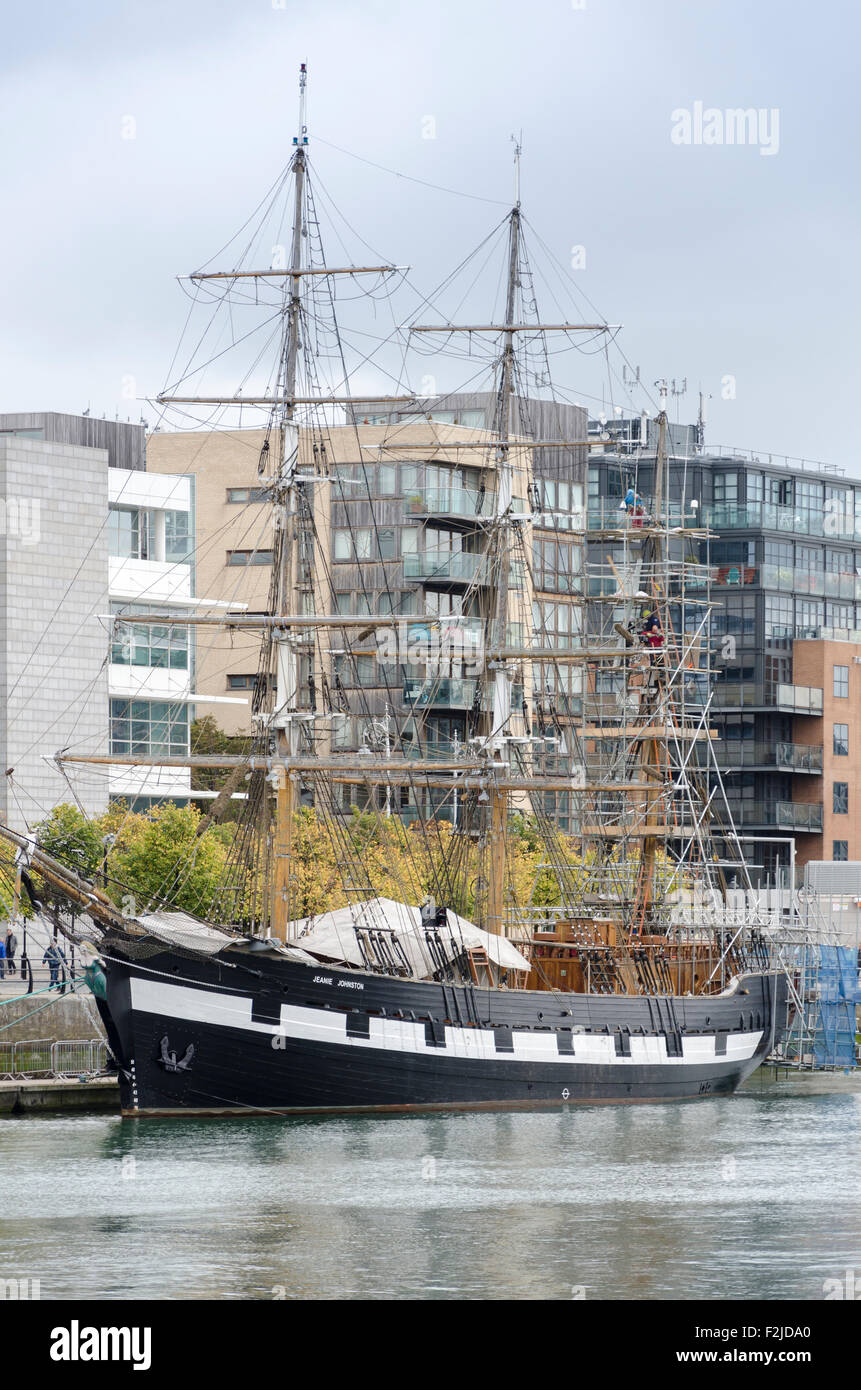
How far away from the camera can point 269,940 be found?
6297cm

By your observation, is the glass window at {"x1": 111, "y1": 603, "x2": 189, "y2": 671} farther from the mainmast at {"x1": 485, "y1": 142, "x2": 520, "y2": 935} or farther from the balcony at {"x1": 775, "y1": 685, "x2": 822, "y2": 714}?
the balcony at {"x1": 775, "y1": 685, "x2": 822, "y2": 714}

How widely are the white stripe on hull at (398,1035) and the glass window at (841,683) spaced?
72.1 metres

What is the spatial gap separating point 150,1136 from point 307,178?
28.0m

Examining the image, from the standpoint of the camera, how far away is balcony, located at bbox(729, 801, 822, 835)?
143000 mm

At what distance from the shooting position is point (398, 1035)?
65188 mm

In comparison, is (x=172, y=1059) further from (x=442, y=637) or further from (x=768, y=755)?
(x=768, y=755)

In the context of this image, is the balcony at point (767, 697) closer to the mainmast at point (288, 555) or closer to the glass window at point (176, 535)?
the glass window at point (176, 535)

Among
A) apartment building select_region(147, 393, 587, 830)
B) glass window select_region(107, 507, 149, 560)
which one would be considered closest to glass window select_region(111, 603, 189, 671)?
glass window select_region(107, 507, 149, 560)


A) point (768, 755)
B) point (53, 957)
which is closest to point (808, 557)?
point (768, 755)

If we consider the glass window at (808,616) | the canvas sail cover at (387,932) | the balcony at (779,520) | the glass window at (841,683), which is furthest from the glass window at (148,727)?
the glass window at (808,616)

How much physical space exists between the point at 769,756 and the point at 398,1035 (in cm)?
8143

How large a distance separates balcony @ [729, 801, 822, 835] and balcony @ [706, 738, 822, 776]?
2026 mm
